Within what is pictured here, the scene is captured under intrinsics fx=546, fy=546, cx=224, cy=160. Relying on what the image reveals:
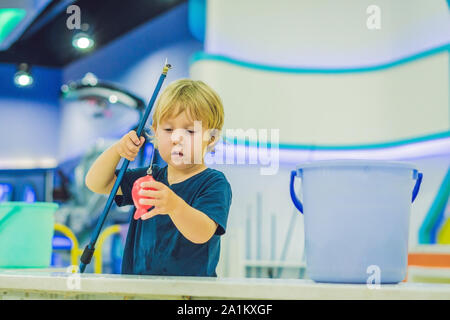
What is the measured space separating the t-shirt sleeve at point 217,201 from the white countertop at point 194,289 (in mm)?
228

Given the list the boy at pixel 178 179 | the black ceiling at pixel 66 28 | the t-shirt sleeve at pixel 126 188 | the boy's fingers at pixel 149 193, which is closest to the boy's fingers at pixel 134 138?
the boy at pixel 178 179

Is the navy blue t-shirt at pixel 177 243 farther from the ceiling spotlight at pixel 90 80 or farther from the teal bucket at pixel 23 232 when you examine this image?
the ceiling spotlight at pixel 90 80

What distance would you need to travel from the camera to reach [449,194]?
227cm

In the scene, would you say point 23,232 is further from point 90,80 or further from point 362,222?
point 90,80

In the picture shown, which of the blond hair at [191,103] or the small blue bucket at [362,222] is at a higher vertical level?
the blond hair at [191,103]

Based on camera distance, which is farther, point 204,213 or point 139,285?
point 204,213

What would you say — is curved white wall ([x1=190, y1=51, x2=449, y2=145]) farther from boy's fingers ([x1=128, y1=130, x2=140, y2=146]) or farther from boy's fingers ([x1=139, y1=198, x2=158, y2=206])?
A: boy's fingers ([x1=139, y1=198, x2=158, y2=206])

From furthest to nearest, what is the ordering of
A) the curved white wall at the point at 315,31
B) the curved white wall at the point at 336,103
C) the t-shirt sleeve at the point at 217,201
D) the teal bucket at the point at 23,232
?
the curved white wall at the point at 315,31 < the curved white wall at the point at 336,103 < the teal bucket at the point at 23,232 < the t-shirt sleeve at the point at 217,201

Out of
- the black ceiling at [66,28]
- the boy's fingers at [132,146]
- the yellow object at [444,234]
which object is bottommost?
the yellow object at [444,234]

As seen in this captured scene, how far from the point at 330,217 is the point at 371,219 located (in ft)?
0.15

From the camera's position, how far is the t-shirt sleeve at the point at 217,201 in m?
0.84

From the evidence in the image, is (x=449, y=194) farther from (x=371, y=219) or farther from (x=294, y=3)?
(x=371, y=219)

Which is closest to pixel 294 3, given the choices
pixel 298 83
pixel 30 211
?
pixel 298 83

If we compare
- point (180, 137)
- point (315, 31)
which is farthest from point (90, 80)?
point (180, 137)
